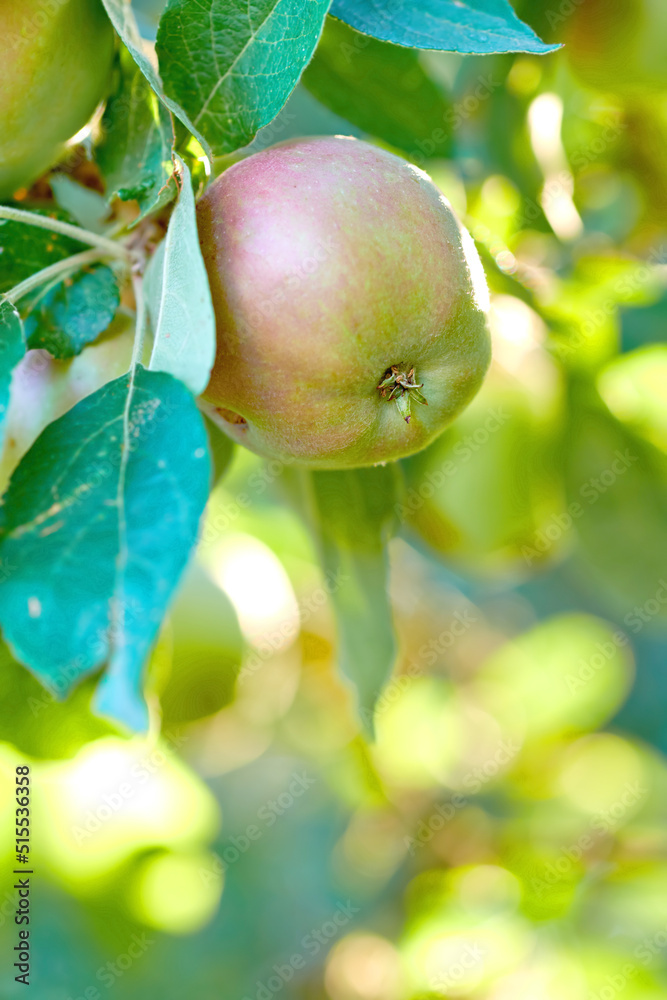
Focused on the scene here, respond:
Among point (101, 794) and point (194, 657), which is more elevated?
point (194, 657)

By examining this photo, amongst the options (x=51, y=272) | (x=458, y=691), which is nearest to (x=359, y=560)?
(x=51, y=272)

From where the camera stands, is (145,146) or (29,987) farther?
(29,987)

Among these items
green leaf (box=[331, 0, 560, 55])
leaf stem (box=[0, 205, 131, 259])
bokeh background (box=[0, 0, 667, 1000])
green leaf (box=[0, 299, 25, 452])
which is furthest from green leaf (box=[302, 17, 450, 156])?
green leaf (box=[0, 299, 25, 452])

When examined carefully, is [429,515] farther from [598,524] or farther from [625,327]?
[625,327]

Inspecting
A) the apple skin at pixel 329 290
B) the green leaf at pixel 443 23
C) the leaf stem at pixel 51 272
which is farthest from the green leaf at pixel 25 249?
the green leaf at pixel 443 23

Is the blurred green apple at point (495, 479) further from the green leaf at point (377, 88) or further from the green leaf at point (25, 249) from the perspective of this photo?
the green leaf at point (25, 249)

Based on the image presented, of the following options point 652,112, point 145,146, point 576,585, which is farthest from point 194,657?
point 576,585
